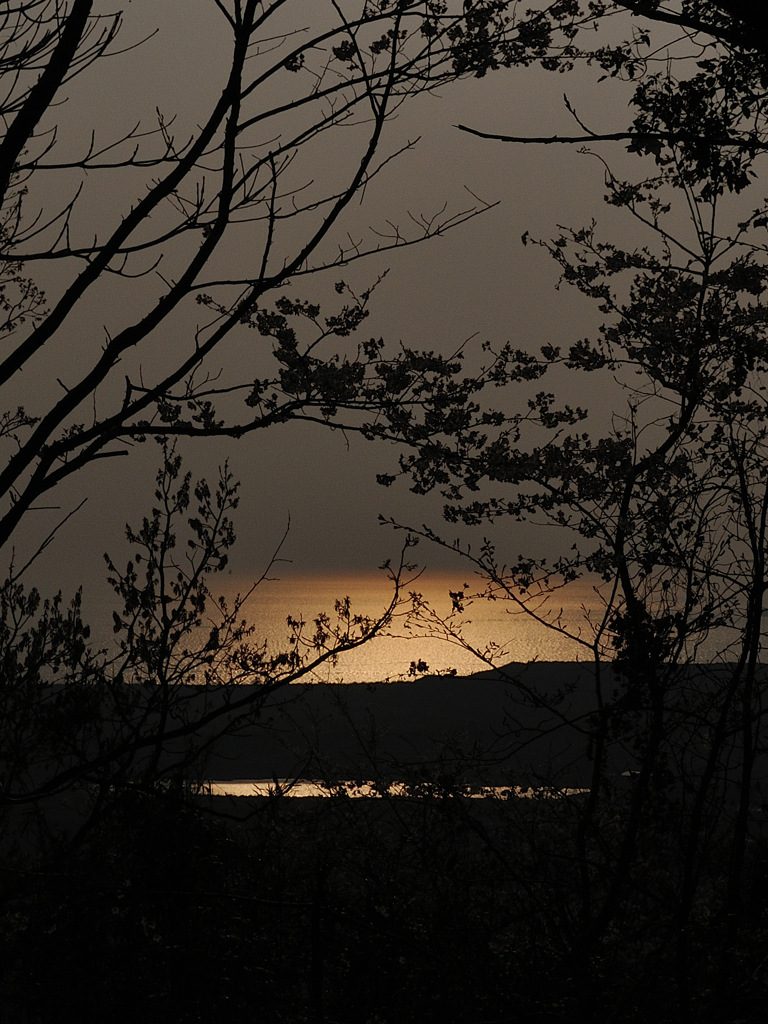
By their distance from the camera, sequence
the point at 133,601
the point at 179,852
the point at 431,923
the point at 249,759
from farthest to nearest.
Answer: the point at 249,759 < the point at 133,601 < the point at 431,923 < the point at 179,852

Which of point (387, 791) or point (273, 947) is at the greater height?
point (387, 791)

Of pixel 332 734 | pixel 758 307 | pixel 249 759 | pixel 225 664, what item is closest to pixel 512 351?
pixel 758 307

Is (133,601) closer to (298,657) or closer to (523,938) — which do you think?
(298,657)

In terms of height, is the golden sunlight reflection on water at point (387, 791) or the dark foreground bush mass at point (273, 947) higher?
the golden sunlight reflection on water at point (387, 791)

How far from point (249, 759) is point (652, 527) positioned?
92.8 feet

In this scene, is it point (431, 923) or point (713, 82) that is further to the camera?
point (431, 923)

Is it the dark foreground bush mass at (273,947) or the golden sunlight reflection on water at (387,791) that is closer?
the dark foreground bush mass at (273,947)

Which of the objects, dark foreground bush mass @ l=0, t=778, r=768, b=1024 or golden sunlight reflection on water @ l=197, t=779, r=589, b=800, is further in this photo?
golden sunlight reflection on water @ l=197, t=779, r=589, b=800

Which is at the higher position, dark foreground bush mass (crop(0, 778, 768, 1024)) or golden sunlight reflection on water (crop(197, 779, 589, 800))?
golden sunlight reflection on water (crop(197, 779, 589, 800))

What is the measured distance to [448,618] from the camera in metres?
8.38

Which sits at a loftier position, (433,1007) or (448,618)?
(448,618)

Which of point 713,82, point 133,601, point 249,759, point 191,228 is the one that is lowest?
point 249,759

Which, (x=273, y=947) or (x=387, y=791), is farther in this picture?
(x=387, y=791)

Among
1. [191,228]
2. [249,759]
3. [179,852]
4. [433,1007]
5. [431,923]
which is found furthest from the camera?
[249,759]
